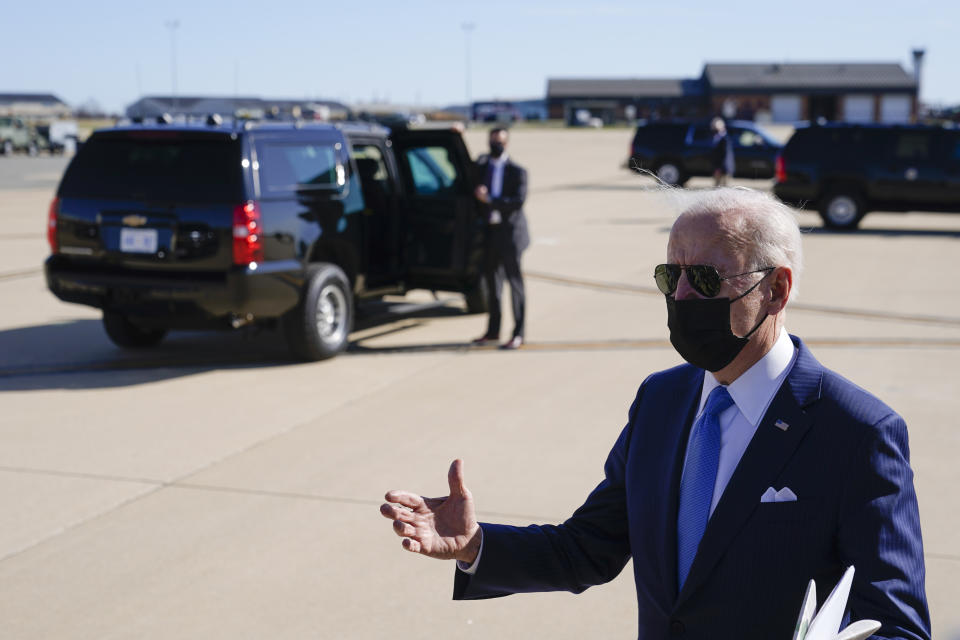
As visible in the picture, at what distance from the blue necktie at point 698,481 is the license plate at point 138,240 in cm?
671

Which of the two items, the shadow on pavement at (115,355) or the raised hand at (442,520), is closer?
the raised hand at (442,520)

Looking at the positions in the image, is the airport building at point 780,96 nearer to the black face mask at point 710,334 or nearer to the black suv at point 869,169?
the black suv at point 869,169

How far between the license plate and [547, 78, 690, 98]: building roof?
106 metres

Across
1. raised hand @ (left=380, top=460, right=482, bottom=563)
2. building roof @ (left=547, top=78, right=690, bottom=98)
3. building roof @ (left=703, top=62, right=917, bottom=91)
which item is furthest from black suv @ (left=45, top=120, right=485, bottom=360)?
building roof @ (left=547, top=78, right=690, bottom=98)

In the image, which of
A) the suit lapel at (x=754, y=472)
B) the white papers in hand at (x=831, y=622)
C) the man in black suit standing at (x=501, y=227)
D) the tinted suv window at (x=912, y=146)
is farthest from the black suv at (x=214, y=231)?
the tinted suv window at (x=912, y=146)

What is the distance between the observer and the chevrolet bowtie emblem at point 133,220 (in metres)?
8.19

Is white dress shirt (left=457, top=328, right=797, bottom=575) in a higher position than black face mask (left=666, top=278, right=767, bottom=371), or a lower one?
lower

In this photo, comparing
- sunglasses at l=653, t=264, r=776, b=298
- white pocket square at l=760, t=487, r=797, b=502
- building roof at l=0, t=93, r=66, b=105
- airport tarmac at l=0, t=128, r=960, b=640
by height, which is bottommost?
airport tarmac at l=0, t=128, r=960, b=640

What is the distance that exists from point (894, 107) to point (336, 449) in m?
101

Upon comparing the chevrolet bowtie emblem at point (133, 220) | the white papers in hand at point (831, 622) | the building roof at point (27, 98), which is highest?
the building roof at point (27, 98)

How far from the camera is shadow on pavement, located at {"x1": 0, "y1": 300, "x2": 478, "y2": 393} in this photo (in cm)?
833

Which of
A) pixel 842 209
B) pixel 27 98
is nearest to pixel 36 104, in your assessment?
pixel 27 98

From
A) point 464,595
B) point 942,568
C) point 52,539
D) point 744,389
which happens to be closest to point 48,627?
point 52,539

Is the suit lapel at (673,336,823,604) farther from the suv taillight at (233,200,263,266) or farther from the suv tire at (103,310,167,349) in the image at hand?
the suv tire at (103,310,167,349)
